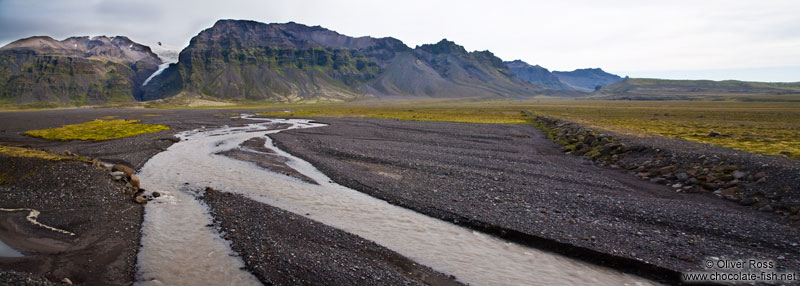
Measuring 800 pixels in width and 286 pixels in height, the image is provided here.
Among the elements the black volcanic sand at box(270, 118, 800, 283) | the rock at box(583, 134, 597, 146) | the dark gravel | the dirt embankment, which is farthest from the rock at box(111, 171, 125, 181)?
the rock at box(583, 134, 597, 146)

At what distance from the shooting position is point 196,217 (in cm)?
1684

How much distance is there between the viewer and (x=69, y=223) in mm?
15008

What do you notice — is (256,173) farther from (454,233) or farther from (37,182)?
(454,233)

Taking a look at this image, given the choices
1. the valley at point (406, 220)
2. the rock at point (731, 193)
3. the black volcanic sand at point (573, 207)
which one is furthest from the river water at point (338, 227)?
the rock at point (731, 193)

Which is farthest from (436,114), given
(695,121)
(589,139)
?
(589,139)

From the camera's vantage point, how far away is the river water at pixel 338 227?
11797 mm

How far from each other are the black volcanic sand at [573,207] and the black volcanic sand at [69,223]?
38.7ft

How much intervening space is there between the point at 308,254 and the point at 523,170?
1856cm

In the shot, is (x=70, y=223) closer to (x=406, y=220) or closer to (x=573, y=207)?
(x=406, y=220)

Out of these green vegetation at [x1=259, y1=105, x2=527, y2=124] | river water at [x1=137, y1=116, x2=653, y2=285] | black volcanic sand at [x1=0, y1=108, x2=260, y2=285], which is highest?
green vegetation at [x1=259, y1=105, x2=527, y2=124]

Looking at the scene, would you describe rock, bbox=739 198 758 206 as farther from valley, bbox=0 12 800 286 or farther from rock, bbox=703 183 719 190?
rock, bbox=703 183 719 190

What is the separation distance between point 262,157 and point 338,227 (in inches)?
785

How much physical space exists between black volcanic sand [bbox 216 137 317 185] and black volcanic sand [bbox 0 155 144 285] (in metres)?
9.93

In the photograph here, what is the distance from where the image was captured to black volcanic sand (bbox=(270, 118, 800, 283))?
1289cm
